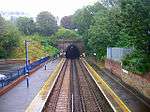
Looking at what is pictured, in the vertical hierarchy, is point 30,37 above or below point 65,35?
below

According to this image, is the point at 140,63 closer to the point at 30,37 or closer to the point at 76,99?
the point at 76,99

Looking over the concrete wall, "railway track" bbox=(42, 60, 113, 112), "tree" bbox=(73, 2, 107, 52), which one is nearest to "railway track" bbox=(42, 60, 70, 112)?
"railway track" bbox=(42, 60, 113, 112)

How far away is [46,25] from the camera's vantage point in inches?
4348

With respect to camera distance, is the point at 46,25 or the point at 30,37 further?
the point at 46,25

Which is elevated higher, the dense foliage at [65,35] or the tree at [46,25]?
the tree at [46,25]

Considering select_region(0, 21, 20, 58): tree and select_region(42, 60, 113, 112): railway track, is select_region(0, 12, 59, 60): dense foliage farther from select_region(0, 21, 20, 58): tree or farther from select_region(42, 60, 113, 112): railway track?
select_region(42, 60, 113, 112): railway track

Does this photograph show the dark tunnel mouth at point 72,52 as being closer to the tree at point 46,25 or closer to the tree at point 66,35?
the tree at point 66,35

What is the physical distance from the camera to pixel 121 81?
119 feet

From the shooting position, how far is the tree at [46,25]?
110 meters

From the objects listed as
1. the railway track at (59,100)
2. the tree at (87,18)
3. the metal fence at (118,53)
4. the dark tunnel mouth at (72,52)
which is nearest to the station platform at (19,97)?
the railway track at (59,100)

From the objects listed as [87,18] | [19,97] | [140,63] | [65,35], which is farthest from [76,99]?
[65,35]

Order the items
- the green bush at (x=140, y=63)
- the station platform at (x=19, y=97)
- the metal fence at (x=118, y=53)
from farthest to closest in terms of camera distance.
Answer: the metal fence at (x=118, y=53) < the green bush at (x=140, y=63) < the station platform at (x=19, y=97)

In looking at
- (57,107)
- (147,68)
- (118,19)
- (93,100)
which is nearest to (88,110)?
(57,107)

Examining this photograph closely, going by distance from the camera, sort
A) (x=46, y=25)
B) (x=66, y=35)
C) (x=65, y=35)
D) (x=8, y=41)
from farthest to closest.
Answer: (x=46, y=25) → (x=65, y=35) → (x=66, y=35) → (x=8, y=41)
